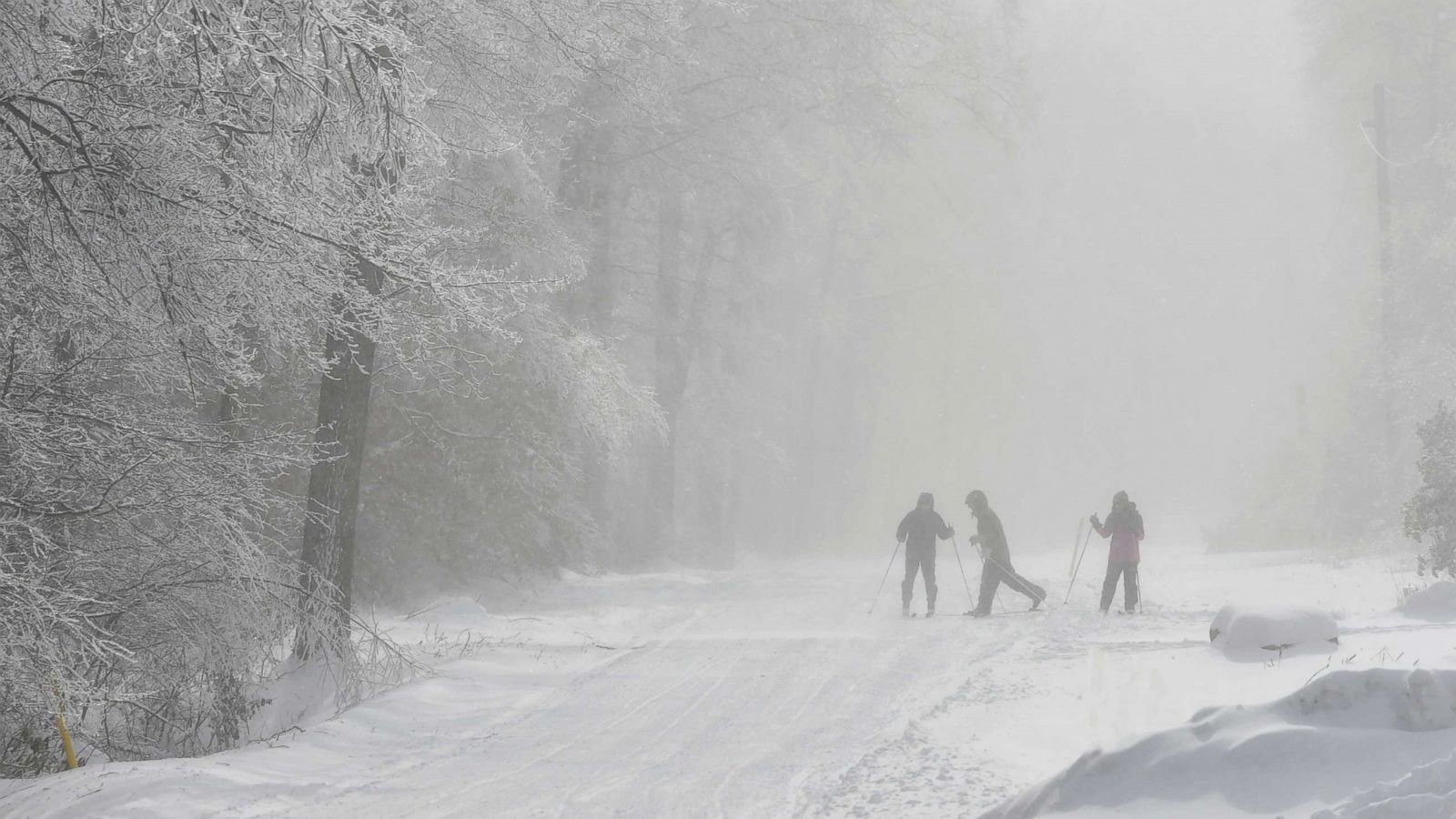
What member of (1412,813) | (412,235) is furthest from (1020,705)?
(412,235)

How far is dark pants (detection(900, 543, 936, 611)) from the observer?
648 inches

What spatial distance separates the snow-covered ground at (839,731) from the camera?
531cm

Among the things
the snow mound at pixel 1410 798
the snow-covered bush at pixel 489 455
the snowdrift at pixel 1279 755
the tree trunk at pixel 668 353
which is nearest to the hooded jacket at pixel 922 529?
the snow-covered bush at pixel 489 455

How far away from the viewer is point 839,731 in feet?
28.4

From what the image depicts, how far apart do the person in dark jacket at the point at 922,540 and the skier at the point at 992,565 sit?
535mm

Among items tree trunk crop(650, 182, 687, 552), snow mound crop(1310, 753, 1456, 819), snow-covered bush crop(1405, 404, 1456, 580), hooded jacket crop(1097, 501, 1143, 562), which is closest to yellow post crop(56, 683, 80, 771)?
snow mound crop(1310, 753, 1456, 819)

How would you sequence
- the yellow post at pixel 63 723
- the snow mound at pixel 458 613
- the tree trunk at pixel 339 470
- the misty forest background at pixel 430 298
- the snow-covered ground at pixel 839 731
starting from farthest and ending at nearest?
the snow mound at pixel 458 613
the tree trunk at pixel 339 470
the yellow post at pixel 63 723
the misty forest background at pixel 430 298
the snow-covered ground at pixel 839 731

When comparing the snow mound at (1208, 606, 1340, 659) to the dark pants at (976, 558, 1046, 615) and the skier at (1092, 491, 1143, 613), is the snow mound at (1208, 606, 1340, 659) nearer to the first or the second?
the skier at (1092, 491, 1143, 613)

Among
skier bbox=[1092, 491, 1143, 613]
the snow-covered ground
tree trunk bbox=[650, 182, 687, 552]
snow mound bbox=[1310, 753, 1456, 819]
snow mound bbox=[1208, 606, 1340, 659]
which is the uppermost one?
tree trunk bbox=[650, 182, 687, 552]

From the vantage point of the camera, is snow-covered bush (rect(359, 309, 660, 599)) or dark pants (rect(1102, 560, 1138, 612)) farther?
snow-covered bush (rect(359, 309, 660, 599))

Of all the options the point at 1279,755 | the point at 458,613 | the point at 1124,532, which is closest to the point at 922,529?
the point at 1124,532

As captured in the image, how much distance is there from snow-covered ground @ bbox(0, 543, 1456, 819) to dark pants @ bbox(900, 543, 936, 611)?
6.58ft

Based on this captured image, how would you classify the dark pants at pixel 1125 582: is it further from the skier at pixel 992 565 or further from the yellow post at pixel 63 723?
the yellow post at pixel 63 723

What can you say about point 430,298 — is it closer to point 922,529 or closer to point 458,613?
point 458,613
